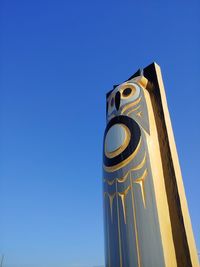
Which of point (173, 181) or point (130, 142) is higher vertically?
point (130, 142)

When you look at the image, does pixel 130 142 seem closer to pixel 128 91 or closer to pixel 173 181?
pixel 173 181

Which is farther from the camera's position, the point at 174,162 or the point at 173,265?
the point at 174,162

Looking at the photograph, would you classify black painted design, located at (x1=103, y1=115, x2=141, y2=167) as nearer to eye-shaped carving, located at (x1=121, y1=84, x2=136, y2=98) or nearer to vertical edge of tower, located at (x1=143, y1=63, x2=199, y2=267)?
vertical edge of tower, located at (x1=143, y1=63, x2=199, y2=267)

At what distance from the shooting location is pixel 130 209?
→ 19.0ft

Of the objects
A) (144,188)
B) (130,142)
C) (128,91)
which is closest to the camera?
(144,188)

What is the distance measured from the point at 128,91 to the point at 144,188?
3271 millimetres

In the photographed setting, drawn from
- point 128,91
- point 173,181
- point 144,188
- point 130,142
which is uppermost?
point 128,91

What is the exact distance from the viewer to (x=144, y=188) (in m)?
5.86

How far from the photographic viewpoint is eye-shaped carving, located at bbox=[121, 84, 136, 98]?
771 cm

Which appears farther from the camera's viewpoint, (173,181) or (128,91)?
(128,91)

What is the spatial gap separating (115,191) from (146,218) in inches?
44.0

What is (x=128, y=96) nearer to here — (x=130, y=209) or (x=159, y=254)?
(x=130, y=209)

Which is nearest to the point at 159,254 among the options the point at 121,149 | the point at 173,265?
the point at 173,265

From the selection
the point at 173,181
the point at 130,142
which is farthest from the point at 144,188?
the point at 130,142
